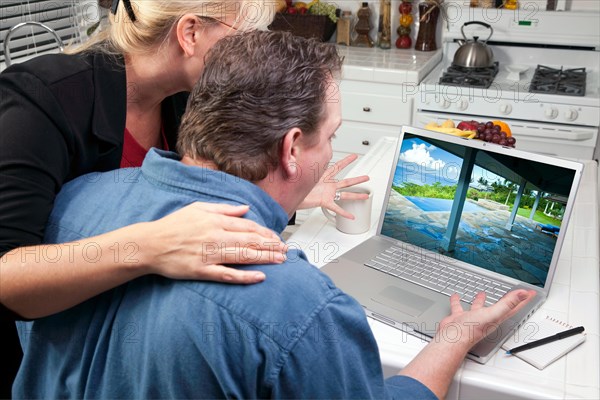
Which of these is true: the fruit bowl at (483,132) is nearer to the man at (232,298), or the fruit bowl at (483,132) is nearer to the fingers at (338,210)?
the fingers at (338,210)

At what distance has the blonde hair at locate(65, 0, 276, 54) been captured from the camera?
3.91ft

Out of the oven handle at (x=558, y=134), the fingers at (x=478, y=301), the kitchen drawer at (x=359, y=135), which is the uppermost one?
the fingers at (x=478, y=301)

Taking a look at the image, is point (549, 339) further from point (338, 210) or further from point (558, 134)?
point (558, 134)

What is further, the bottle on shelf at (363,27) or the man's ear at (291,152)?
the bottle on shelf at (363,27)

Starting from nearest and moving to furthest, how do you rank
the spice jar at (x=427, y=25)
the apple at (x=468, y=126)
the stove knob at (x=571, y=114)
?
the apple at (x=468, y=126) < the stove knob at (x=571, y=114) < the spice jar at (x=427, y=25)

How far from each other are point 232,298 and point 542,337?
0.65m

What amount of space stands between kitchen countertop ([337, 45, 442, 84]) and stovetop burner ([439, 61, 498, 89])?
14 cm

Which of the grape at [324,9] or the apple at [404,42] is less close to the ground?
the grape at [324,9]

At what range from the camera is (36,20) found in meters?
2.74

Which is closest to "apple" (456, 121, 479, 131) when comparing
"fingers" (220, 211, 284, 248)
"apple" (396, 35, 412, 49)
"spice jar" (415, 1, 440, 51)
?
"fingers" (220, 211, 284, 248)

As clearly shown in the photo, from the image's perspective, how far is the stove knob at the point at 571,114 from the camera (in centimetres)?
284

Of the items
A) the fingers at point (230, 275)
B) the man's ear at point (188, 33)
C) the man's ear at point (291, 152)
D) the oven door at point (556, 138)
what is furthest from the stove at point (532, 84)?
the fingers at point (230, 275)

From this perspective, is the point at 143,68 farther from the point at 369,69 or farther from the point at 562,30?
the point at 562,30

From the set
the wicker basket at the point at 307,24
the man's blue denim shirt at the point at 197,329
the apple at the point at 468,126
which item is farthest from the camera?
the wicker basket at the point at 307,24
